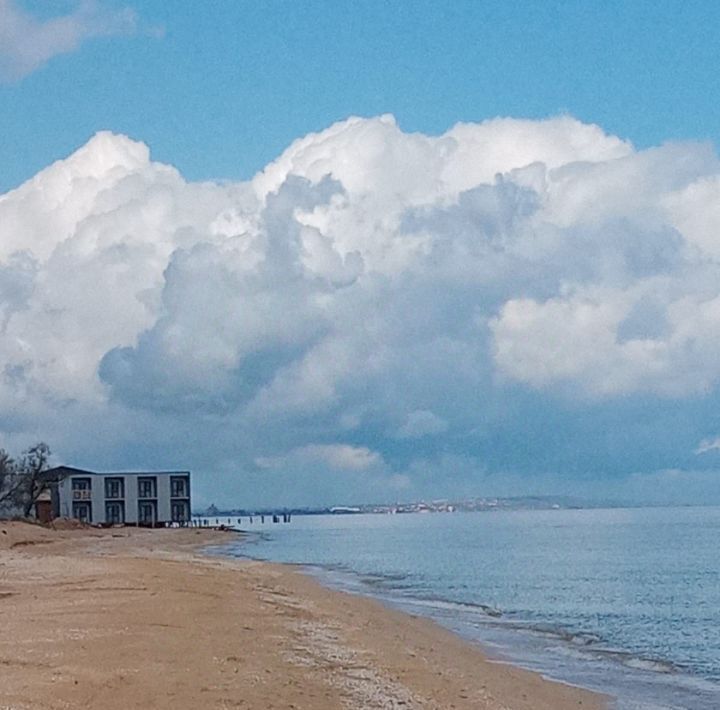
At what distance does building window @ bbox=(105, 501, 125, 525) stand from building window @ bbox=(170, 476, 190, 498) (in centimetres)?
691

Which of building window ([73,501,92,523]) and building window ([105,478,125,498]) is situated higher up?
building window ([105,478,125,498])

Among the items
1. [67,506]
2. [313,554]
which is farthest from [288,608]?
[67,506]

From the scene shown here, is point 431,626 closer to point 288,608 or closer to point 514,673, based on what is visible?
point 288,608

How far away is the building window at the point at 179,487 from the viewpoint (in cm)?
15875

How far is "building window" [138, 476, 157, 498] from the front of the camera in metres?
158

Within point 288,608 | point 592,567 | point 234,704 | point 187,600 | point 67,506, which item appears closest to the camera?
point 234,704

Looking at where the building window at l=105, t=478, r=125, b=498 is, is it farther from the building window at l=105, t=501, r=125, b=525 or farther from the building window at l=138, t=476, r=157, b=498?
the building window at l=138, t=476, r=157, b=498

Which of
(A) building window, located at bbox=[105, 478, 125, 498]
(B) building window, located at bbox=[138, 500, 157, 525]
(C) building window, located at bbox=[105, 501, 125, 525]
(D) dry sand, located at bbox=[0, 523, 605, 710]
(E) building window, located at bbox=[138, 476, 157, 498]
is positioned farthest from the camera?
(E) building window, located at bbox=[138, 476, 157, 498]

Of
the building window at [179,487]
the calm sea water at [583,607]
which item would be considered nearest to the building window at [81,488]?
the building window at [179,487]

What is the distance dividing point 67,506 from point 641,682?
135949 millimetres

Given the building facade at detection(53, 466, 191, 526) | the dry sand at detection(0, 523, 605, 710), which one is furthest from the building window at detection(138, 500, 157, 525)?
the dry sand at detection(0, 523, 605, 710)

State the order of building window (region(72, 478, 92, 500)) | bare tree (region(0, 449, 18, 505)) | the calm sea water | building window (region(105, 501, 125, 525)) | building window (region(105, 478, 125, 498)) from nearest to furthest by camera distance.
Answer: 1. the calm sea water
2. bare tree (region(0, 449, 18, 505))
3. building window (region(72, 478, 92, 500))
4. building window (region(105, 501, 125, 525))
5. building window (region(105, 478, 125, 498))

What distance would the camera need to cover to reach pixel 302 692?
15.8 metres

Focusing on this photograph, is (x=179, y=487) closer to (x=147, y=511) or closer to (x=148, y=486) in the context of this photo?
(x=148, y=486)
